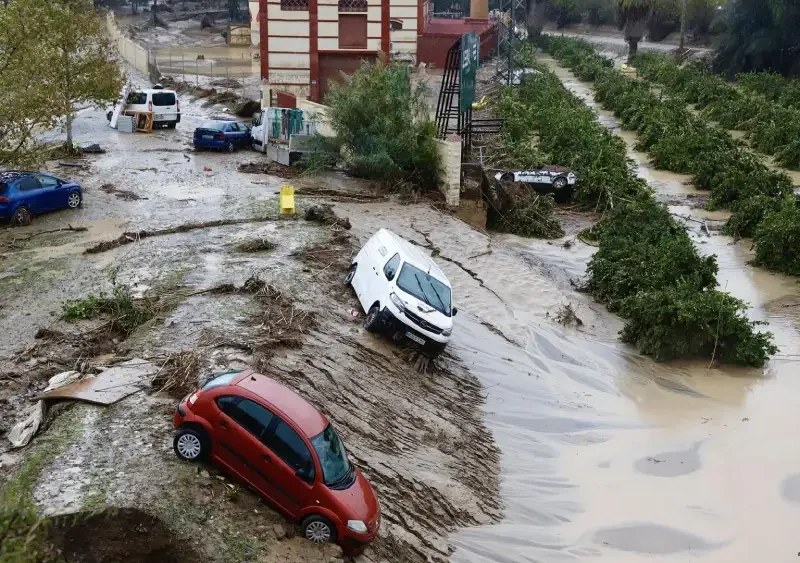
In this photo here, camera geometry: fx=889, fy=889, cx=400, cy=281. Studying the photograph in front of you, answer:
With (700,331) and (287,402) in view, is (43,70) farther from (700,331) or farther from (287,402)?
(700,331)

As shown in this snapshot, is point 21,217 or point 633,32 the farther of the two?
point 633,32

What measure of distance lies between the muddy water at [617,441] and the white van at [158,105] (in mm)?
20539

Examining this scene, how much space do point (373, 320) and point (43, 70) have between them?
522 inches

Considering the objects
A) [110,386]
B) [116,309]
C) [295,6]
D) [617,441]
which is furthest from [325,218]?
[295,6]

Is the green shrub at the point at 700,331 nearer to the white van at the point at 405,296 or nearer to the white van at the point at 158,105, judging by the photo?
the white van at the point at 405,296

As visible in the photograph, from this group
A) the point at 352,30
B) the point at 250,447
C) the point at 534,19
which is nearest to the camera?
the point at 250,447

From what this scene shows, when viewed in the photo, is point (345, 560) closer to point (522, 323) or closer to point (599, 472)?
point (599, 472)

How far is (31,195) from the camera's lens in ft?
75.1

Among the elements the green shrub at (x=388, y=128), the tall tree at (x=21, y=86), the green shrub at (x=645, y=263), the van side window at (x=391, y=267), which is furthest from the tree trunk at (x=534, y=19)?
the van side window at (x=391, y=267)

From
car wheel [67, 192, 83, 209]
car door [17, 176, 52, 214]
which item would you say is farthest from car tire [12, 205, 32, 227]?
car wheel [67, 192, 83, 209]

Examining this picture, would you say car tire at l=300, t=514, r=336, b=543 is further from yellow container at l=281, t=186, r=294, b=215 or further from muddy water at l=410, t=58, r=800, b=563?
yellow container at l=281, t=186, r=294, b=215

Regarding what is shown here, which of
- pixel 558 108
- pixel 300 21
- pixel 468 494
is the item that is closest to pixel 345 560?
pixel 468 494

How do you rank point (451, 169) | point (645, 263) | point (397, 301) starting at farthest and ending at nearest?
point (451, 169) → point (645, 263) → point (397, 301)

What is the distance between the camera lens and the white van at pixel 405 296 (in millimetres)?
15984
